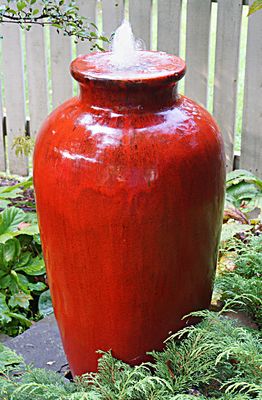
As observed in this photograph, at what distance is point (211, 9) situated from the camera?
3.48m

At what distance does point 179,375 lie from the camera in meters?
1.68

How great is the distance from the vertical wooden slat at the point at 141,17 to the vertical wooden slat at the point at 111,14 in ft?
0.19

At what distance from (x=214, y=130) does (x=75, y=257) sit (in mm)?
497

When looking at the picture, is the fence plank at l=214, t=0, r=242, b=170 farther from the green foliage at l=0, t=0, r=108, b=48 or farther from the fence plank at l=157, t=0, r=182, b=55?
the green foliage at l=0, t=0, r=108, b=48

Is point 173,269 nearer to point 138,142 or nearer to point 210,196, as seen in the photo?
point 210,196

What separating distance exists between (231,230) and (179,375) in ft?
3.17

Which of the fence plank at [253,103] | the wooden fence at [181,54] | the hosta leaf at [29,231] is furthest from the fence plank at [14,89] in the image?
the hosta leaf at [29,231]

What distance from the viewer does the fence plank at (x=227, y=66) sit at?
11.3ft

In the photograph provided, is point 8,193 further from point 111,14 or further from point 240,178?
point 111,14

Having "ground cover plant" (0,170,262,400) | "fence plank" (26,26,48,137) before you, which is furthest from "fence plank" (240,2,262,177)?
"ground cover plant" (0,170,262,400)

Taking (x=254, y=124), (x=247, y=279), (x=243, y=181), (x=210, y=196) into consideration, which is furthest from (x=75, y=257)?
(x=254, y=124)

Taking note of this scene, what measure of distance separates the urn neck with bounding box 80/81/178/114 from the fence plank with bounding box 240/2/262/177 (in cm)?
194

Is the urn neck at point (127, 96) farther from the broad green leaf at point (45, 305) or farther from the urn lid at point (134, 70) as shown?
the broad green leaf at point (45, 305)

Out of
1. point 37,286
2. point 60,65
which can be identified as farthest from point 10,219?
point 60,65
